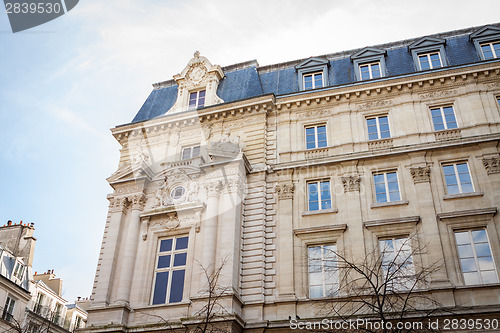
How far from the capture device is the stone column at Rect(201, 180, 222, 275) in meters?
21.5

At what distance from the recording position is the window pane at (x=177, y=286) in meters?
22.1

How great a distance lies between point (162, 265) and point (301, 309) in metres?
7.08

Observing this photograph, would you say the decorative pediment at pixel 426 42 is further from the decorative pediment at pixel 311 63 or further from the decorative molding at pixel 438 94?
the decorative pediment at pixel 311 63

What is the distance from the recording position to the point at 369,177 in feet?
76.0

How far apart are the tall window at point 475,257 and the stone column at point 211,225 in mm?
10334

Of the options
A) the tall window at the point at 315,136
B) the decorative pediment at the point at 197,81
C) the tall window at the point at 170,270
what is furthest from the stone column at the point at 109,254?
the tall window at the point at 315,136

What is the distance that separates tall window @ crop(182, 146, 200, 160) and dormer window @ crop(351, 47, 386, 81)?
9.60 meters

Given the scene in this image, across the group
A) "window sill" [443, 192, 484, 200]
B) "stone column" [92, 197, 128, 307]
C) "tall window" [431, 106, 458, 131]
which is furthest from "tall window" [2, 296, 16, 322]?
"tall window" [431, 106, 458, 131]

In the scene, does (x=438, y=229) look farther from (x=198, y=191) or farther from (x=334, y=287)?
(x=198, y=191)

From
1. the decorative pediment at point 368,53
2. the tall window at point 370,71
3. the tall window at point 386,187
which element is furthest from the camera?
the decorative pediment at point 368,53

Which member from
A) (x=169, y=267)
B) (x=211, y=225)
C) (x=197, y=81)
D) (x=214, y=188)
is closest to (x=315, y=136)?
(x=214, y=188)

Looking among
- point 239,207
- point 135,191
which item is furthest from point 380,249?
point 135,191

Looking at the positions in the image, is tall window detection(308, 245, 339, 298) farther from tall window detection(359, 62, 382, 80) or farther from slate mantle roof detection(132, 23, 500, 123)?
tall window detection(359, 62, 382, 80)

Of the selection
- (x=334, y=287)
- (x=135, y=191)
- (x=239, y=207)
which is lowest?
(x=334, y=287)
